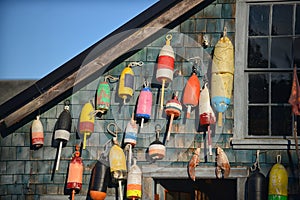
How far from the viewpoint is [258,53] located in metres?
10.8

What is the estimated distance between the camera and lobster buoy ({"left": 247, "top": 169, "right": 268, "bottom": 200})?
10.0 m

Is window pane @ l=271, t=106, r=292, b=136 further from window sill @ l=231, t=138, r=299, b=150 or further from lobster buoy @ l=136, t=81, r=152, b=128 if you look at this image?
lobster buoy @ l=136, t=81, r=152, b=128

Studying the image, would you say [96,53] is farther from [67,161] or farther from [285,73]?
[285,73]

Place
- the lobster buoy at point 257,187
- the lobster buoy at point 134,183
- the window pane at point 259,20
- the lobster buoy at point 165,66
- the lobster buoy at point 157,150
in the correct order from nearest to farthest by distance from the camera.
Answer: the lobster buoy at point 257,187 < the lobster buoy at point 134,183 < the lobster buoy at point 157,150 < the lobster buoy at point 165,66 < the window pane at point 259,20

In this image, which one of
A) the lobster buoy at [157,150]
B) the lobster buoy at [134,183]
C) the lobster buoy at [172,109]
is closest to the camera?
the lobster buoy at [134,183]

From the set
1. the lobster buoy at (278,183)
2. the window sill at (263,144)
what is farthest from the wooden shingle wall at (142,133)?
the lobster buoy at (278,183)

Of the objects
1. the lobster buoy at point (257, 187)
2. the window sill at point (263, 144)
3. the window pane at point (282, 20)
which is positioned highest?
the window pane at point (282, 20)

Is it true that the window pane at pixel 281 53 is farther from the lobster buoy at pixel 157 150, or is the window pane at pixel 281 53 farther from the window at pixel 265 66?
the lobster buoy at pixel 157 150

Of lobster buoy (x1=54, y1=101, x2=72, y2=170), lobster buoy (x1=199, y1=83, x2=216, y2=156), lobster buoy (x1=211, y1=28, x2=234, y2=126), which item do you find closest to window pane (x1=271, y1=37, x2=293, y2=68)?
lobster buoy (x1=211, y1=28, x2=234, y2=126)

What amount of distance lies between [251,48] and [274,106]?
89 centimetres

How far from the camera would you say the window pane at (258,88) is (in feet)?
35.0

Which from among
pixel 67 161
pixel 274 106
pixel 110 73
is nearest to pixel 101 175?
pixel 67 161

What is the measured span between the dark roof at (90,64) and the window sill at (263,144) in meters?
1.92

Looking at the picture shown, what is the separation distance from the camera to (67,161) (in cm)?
1059
